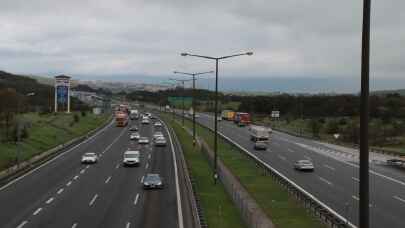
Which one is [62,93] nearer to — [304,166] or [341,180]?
[304,166]

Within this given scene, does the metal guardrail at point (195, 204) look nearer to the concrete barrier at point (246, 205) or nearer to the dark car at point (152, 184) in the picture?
the dark car at point (152, 184)

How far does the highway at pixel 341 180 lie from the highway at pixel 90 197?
967cm

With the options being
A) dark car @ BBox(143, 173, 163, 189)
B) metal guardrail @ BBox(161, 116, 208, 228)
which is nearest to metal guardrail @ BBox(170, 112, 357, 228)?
metal guardrail @ BBox(161, 116, 208, 228)

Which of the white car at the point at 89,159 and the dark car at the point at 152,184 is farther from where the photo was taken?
the white car at the point at 89,159

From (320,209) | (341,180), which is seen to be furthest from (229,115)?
(320,209)

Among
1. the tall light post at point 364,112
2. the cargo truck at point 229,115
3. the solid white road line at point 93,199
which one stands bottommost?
the solid white road line at point 93,199

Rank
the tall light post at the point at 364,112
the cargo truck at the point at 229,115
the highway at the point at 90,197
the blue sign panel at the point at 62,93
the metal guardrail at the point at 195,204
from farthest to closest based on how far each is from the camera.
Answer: the cargo truck at the point at 229,115 < the blue sign panel at the point at 62,93 < the highway at the point at 90,197 < the metal guardrail at the point at 195,204 < the tall light post at the point at 364,112

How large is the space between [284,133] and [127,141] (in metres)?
34.5

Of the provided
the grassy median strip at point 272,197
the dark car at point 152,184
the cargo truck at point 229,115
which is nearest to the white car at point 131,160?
the grassy median strip at point 272,197

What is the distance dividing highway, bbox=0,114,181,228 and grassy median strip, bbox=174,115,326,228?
4.91 m

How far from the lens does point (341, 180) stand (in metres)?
47.3

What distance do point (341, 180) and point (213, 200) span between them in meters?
14.9

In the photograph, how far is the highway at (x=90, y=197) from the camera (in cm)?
3064

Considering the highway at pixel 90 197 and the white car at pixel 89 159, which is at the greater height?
the white car at pixel 89 159
